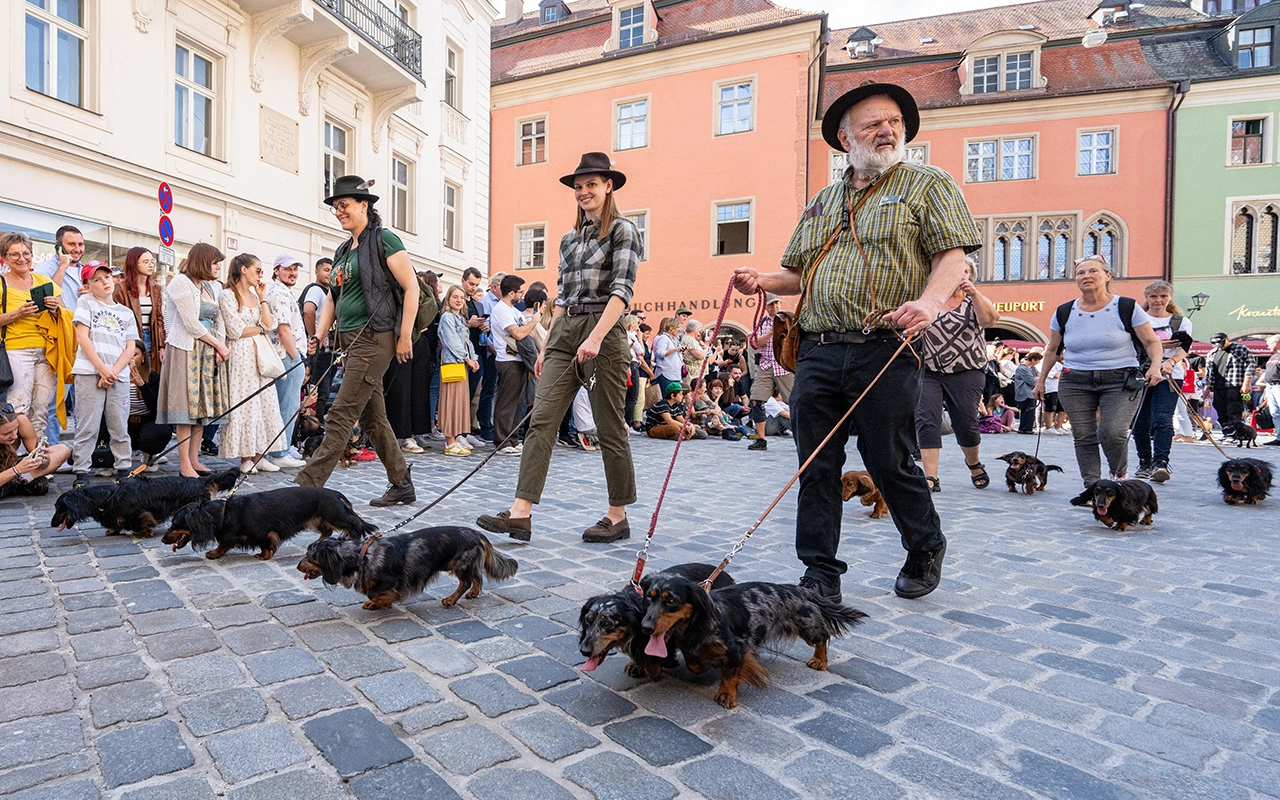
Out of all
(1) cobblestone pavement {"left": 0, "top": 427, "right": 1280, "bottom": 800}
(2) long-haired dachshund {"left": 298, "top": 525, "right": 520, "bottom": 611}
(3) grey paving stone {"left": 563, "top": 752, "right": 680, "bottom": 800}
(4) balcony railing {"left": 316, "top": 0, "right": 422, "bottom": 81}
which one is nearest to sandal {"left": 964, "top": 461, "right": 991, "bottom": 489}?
(1) cobblestone pavement {"left": 0, "top": 427, "right": 1280, "bottom": 800}

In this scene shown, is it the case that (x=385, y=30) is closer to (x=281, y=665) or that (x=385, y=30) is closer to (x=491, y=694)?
(x=281, y=665)

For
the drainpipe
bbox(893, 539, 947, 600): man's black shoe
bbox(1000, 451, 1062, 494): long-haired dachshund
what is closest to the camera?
bbox(893, 539, 947, 600): man's black shoe

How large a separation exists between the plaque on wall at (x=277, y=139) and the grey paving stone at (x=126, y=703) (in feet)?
50.3

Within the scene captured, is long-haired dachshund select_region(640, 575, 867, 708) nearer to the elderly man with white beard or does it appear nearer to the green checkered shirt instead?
the elderly man with white beard

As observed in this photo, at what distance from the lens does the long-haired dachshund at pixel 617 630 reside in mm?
2365

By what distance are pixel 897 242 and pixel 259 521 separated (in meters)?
3.57

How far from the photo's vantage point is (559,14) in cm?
3488

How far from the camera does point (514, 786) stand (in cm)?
197

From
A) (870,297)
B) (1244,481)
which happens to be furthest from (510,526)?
(1244,481)

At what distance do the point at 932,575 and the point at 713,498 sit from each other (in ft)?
10.7

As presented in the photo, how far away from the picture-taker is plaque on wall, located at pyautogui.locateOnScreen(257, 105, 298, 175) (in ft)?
50.6

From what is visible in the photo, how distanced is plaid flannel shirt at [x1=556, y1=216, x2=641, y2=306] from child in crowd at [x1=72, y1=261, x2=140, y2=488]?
4260mm

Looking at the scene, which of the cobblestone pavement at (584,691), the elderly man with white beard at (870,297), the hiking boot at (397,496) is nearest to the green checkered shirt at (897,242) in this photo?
the elderly man with white beard at (870,297)

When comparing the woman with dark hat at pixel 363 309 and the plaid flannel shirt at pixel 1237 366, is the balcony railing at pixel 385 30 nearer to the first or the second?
the woman with dark hat at pixel 363 309
